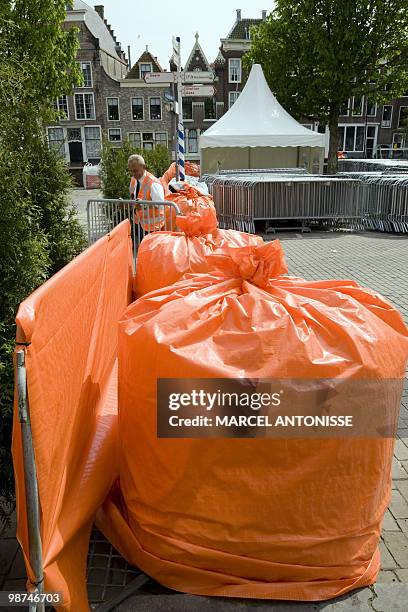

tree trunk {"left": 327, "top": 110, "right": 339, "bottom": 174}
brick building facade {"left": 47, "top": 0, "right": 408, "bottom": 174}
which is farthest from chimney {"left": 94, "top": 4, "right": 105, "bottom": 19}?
tree trunk {"left": 327, "top": 110, "right": 339, "bottom": 174}

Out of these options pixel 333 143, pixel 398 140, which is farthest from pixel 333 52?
pixel 398 140

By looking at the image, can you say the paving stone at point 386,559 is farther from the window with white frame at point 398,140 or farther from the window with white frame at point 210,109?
the window with white frame at point 398,140

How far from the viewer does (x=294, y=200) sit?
12281mm

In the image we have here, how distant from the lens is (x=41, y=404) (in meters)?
1.50

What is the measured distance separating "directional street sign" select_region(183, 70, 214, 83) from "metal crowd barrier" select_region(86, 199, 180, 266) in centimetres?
367

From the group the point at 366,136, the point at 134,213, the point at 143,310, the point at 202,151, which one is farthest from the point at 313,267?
the point at 366,136

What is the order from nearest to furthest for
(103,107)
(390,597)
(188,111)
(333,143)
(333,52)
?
(390,597) → (333,52) → (333,143) → (103,107) → (188,111)

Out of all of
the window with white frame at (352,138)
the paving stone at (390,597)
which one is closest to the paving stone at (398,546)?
the paving stone at (390,597)

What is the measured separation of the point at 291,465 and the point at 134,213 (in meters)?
4.98

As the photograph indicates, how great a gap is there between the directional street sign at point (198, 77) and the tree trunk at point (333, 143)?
42.3ft

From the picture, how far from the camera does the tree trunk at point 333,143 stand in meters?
21.2

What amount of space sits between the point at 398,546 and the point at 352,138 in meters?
53.6

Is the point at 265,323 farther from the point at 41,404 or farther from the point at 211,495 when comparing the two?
the point at 41,404

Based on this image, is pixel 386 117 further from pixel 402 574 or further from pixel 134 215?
pixel 402 574
